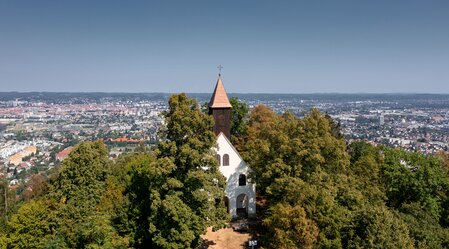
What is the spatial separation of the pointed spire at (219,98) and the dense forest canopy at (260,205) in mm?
6209

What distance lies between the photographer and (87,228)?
22.8 m

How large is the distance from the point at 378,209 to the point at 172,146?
14724 mm

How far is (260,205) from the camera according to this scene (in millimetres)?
36406

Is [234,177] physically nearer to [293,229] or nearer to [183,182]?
[183,182]

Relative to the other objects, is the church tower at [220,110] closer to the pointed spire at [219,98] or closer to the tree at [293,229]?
the pointed spire at [219,98]

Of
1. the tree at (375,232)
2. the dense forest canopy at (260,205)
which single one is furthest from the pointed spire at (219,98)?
the tree at (375,232)

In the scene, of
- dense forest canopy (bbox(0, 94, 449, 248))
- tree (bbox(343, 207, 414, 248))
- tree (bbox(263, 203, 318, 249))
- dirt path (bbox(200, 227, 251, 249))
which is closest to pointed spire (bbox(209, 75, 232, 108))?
dense forest canopy (bbox(0, 94, 449, 248))

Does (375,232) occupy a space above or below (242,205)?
above

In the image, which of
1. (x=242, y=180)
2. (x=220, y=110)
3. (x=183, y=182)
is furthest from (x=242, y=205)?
(x=183, y=182)

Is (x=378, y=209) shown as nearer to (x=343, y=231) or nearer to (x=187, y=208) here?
(x=343, y=231)

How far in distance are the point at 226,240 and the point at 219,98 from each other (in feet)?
48.7

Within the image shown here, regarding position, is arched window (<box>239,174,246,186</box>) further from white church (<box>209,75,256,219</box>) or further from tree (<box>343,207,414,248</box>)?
tree (<box>343,207,414,248</box>)

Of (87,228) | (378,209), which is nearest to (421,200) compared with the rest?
(378,209)

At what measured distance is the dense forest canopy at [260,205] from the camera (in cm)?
2341
